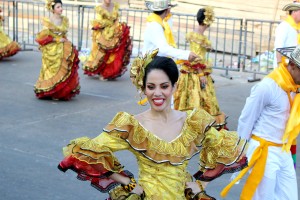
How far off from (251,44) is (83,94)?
4610 millimetres

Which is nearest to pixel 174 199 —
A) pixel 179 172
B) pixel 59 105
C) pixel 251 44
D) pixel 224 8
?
pixel 179 172

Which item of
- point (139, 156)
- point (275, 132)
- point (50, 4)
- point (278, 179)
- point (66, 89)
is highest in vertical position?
point (50, 4)

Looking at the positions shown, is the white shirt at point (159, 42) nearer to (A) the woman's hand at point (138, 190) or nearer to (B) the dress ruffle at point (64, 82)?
(B) the dress ruffle at point (64, 82)

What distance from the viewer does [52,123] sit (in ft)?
31.9

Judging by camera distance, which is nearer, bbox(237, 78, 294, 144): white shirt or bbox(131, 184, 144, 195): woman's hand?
bbox(131, 184, 144, 195): woman's hand

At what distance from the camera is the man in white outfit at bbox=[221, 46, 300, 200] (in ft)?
17.7

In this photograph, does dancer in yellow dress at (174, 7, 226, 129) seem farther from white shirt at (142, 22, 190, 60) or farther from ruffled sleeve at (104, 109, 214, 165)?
ruffled sleeve at (104, 109, 214, 165)

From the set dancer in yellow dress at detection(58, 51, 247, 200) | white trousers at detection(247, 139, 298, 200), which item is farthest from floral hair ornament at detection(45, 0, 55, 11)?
dancer in yellow dress at detection(58, 51, 247, 200)

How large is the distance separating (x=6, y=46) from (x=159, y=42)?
7.63m

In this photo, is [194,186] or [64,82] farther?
[64,82]

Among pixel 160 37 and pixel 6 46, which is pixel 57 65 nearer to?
pixel 160 37

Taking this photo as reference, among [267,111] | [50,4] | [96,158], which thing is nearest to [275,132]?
[267,111]

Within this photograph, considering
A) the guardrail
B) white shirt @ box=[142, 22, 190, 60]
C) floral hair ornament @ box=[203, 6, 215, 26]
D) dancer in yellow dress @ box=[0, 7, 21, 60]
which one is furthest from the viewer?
dancer in yellow dress @ box=[0, 7, 21, 60]

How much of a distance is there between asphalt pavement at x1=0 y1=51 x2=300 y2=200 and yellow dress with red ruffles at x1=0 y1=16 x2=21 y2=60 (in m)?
0.19
